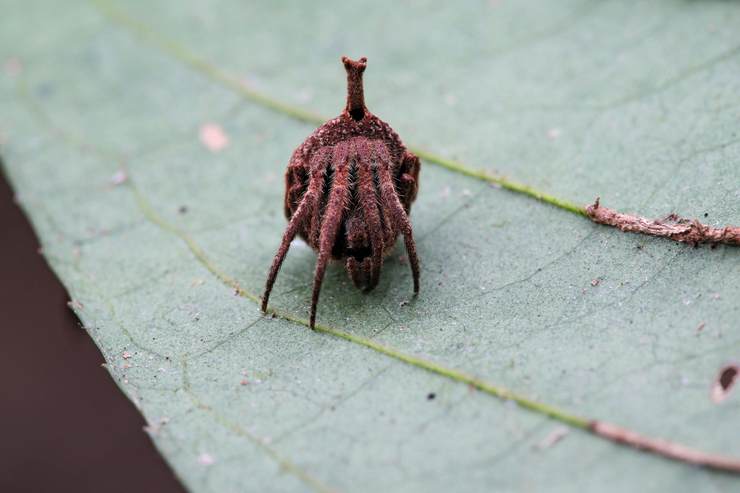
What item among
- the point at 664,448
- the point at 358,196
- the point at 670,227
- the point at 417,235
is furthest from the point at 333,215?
the point at 664,448

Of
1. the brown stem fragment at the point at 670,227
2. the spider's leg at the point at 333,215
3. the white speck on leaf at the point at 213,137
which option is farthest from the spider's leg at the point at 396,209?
the white speck on leaf at the point at 213,137

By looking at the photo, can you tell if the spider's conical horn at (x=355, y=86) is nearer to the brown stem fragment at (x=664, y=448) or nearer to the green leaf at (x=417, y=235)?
the green leaf at (x=417, y=235)

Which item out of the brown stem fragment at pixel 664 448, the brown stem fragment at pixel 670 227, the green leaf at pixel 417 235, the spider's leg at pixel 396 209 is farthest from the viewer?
the spider's leg at pixel 396 209

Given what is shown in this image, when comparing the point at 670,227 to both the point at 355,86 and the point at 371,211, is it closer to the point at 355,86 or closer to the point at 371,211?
the point at 371,211

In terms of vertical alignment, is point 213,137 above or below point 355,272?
above

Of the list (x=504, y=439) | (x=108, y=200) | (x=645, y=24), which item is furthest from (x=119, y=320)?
(x=645, y=24)

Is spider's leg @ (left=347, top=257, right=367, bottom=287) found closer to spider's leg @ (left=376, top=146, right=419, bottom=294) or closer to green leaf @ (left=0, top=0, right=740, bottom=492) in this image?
green leaf @ (left=0, top=0, right=740, bottom=492)

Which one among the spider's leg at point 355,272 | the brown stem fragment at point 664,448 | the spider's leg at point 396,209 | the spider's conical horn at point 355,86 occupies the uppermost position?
the spider's conical horn at point 355,86
